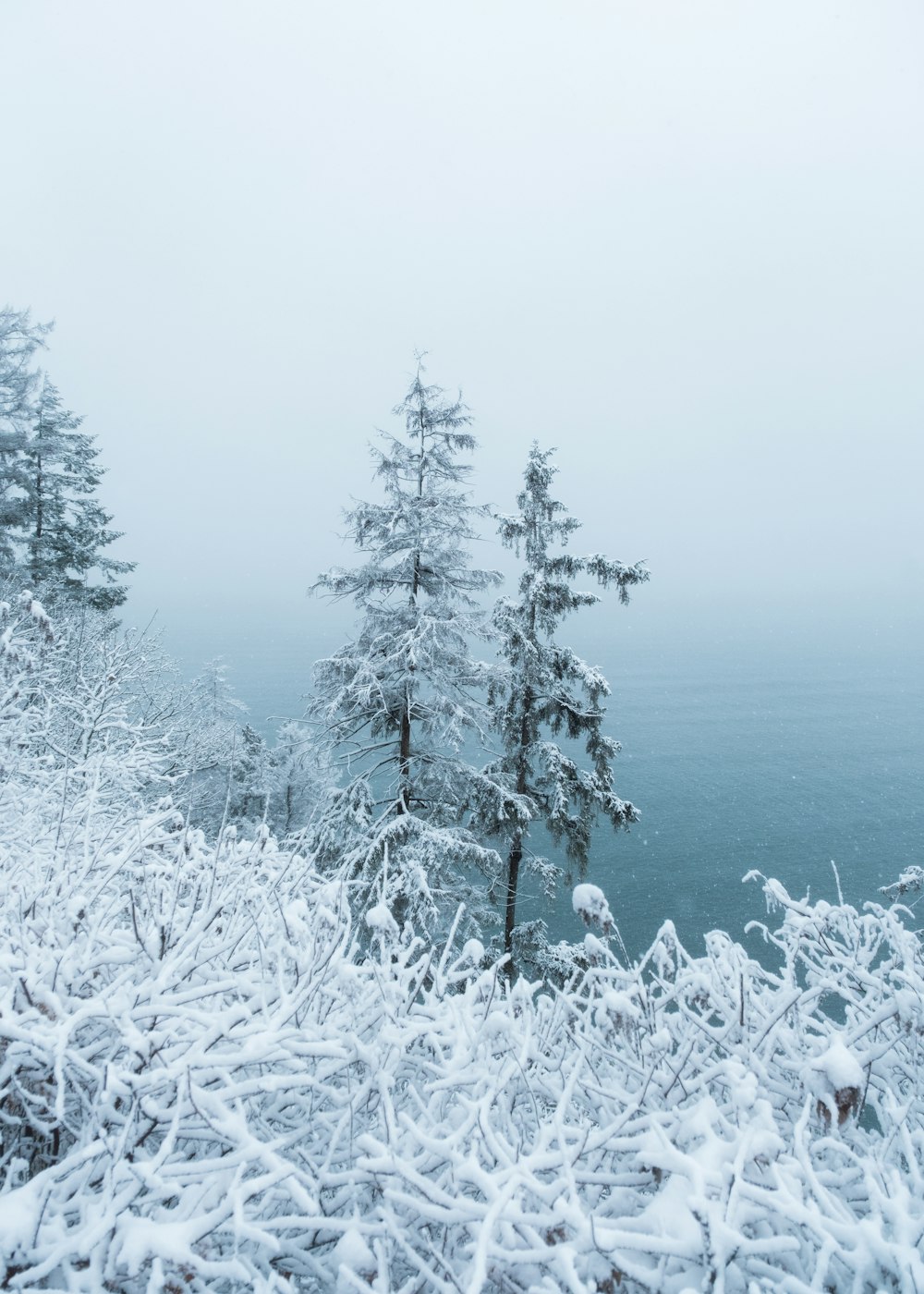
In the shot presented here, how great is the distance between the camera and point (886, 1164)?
2717 mm

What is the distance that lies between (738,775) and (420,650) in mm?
47965

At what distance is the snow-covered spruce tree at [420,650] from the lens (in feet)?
35.0

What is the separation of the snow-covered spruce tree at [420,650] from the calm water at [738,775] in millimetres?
19385

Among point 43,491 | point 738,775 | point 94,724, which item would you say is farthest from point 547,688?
point 738,775

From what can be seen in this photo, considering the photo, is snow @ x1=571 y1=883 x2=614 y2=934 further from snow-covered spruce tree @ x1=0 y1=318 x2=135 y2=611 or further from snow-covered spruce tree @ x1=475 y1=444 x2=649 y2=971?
snow-covered spruce tree @ x1=0 y1=318 x2=135 y2=611

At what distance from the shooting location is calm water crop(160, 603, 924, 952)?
31.8 metres

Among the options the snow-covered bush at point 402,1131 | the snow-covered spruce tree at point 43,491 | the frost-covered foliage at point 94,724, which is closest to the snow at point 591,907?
the snow-covered bush at point 402,1131

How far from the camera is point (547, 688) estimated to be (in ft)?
41.0

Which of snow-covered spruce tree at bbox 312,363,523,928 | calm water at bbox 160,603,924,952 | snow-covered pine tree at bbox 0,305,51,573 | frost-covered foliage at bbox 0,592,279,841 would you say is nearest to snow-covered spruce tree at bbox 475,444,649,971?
snow-covered spruce tree at bbox 312,363,523,928

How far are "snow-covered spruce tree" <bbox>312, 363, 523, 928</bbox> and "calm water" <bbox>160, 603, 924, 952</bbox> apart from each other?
63.6 feet

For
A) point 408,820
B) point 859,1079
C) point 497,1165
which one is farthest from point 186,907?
point 408,820

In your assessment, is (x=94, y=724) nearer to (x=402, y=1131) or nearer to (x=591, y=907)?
(x=402, y=1131)

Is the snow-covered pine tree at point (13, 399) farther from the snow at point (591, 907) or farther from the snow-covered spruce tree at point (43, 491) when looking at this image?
the snow at point (591, 907)

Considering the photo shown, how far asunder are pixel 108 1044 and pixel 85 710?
11168 mm
